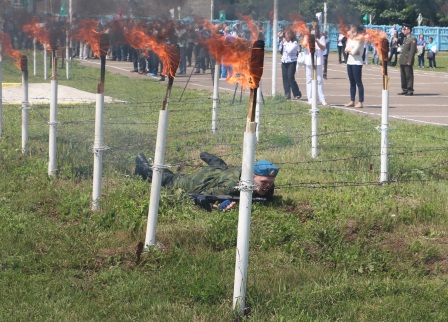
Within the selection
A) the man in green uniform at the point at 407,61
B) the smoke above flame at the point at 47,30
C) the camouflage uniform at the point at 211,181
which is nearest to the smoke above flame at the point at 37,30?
the smoke above flame at the point at 47,30

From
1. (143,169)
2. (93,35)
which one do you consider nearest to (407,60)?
(143,169)

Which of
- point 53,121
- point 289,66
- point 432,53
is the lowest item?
point 53,121

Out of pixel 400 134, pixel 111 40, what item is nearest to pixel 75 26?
pixel 111 40

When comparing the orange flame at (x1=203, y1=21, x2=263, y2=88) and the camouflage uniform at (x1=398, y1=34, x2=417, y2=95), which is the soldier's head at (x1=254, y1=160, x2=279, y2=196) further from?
the camouflage uniform at (x1=398, y1=34, x2=417, y2=95)

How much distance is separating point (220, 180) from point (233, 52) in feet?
6.79

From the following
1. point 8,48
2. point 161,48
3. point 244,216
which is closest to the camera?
point 244,216

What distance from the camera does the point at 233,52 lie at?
7508 mm

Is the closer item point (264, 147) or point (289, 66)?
point (264, 147)

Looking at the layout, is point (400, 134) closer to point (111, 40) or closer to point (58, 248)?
point (111, 40)

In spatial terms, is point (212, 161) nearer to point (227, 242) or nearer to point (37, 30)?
point (37, 30)

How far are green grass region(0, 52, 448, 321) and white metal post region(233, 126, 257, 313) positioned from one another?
0.60 ft

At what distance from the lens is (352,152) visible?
483 inches

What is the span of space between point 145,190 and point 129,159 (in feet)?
7.39

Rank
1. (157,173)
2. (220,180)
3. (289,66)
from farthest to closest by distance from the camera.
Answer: (289,66), (220,180), (157,173)
